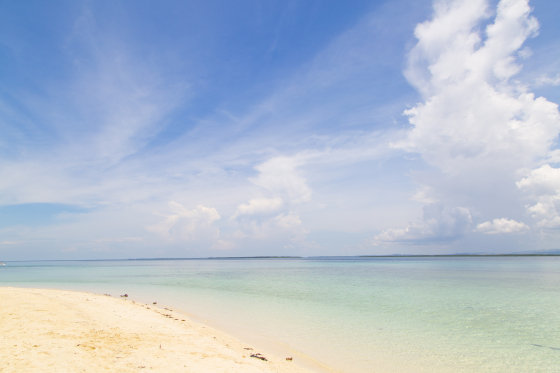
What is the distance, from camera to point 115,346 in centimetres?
923

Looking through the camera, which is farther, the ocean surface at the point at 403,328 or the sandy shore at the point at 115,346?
the ocean surface at the point at 403,328

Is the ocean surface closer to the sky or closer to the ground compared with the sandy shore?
closer to the ground

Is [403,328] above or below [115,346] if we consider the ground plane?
below

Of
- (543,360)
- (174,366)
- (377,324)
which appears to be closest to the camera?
(174,366)

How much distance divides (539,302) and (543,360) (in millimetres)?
15083

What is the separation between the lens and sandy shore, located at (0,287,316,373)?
24.7 feet

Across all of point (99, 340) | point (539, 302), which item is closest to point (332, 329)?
point (99, 340)

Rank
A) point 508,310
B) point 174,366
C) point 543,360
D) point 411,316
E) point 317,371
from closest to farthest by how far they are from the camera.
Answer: point 174,366 → point 317,371 → point 543,360 → point 411,316 → point 508,310

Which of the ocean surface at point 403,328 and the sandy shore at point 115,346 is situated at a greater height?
the sandy shore at point 115,346

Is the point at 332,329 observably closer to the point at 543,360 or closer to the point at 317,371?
the point at 317,371

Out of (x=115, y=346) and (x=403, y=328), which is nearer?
(x=115, y=346)

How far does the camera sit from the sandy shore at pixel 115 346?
24.7 feet

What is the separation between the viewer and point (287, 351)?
11094mm

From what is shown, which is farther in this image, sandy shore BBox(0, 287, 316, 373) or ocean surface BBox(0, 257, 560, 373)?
ocean surface BBox(0, 257, 560, 373)
